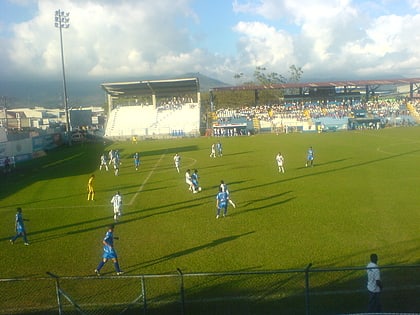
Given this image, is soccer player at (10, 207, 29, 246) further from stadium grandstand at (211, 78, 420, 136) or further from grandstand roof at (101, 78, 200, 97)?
grandstand roof at (101, 78, 200, 97)

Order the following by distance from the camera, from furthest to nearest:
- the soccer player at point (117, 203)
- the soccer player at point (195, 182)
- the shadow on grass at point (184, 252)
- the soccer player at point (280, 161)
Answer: the soccer player at point (280, 161) < the soccer player at point (195, 182) < the soccer player at point (117, 203) < the shadow on grass at point (184, 252)

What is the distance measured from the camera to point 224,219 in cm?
1603

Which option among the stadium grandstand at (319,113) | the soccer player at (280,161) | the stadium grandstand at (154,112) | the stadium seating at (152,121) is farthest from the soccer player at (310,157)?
the stadium seating at (152,121)

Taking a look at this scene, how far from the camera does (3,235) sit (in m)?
15.3

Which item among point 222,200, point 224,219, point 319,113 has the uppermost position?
point 319,113

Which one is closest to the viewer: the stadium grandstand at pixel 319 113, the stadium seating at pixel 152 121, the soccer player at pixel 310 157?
the soccer player at pixel 310 157

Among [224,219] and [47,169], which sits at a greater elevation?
[47,169]

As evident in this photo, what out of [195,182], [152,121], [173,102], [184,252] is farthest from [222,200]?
[173,102]

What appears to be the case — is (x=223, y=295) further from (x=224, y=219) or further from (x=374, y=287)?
(x=224, y=219)

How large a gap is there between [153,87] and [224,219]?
189ft

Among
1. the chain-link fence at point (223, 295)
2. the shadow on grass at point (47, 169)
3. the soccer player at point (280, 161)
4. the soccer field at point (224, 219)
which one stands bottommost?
the chain-link fence at point (223, 295)

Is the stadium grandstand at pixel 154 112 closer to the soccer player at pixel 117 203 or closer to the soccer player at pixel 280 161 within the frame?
the soccer player at pixel 280 161

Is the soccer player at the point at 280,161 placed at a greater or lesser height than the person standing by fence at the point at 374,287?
greater

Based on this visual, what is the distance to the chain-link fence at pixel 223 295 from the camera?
8.75 meters
